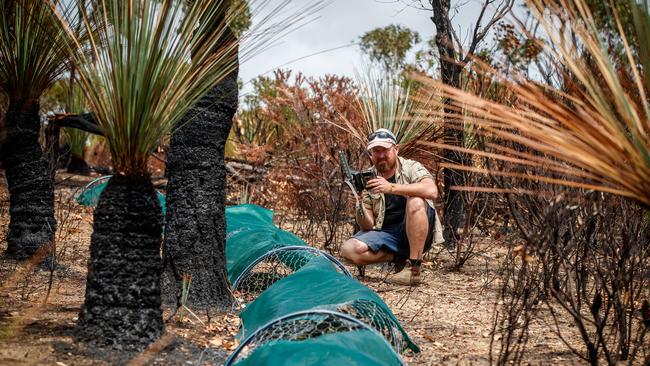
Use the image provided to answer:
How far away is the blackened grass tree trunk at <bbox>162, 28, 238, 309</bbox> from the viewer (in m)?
3.87

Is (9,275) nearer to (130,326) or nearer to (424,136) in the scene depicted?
(130,326)

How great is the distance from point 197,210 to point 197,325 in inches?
25.0

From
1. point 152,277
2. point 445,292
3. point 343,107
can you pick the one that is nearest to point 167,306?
point 152,277

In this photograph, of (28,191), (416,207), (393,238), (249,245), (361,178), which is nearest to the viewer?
(249,245)

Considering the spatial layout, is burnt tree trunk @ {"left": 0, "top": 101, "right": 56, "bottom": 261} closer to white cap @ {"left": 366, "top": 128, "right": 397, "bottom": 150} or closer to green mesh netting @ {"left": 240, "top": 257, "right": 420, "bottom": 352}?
green mesh netting @ {"left": 240, "top": 257, "right": 420, "bottom": 352}

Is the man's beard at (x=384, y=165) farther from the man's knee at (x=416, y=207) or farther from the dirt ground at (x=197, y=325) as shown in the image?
the dirt ground at (x=197, y=325)

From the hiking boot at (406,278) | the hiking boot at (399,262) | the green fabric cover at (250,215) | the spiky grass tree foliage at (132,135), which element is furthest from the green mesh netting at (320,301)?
the green fabric cover at (250,215)

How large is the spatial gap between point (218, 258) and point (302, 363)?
1860 mm

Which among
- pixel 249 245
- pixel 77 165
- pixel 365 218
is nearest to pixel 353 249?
pixel 365 218

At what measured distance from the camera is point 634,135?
184cm

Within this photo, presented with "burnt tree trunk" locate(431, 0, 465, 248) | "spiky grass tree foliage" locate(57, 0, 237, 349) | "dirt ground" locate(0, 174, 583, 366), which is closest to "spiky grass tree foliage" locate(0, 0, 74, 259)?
"dirt ground" locate(0, 174, 583, 366)

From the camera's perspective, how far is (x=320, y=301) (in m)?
2.95

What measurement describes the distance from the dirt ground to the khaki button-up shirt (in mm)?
438

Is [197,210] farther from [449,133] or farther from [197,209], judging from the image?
[449,133]
